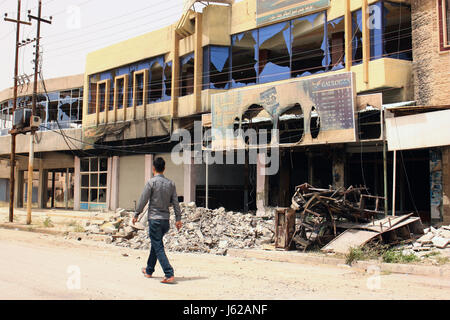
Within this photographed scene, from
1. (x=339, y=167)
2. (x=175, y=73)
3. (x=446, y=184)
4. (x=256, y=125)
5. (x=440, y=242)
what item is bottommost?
(x=440, y=242)

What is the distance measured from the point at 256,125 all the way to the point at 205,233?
6955 millimetres

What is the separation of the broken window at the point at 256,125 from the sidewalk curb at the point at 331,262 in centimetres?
759

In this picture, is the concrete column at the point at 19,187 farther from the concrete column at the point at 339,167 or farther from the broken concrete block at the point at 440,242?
the broken concrete block at the point at 440,242

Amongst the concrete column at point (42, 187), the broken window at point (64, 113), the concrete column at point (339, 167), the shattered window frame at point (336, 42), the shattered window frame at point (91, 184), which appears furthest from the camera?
the concrete column at point (42, 187)

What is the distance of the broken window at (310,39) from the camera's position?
1852cm

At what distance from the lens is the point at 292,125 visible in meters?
19.0

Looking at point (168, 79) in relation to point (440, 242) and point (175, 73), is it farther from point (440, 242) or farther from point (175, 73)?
point (440, 242)

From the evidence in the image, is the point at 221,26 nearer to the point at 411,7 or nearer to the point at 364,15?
the point at 364,15

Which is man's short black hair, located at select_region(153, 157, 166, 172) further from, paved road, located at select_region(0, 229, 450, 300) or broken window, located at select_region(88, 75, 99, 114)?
broken window, located at select_region(88, 75, 99, 114)

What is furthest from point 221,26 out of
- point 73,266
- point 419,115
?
point 73,266

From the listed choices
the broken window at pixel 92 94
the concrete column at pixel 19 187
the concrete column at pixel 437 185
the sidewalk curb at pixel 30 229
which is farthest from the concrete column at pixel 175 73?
the concrete column at pixel 19 187

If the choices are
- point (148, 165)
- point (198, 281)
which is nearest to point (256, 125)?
point (148, 165)

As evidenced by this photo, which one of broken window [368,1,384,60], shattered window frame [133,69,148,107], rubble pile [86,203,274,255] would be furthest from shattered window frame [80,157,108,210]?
broken window [368,1,384,60]
